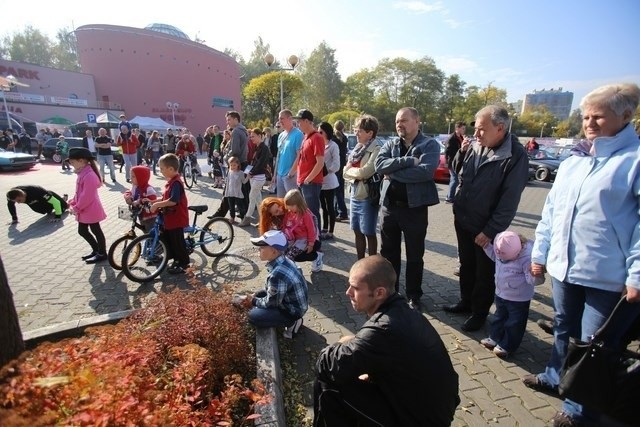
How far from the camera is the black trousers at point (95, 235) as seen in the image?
5133 millimetres

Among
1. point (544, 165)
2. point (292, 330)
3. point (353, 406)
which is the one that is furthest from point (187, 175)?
point (544, 165)

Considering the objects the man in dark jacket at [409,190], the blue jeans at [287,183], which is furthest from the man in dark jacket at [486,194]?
the blue jeans at [287,183]

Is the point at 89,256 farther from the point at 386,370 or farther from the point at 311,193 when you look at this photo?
the point at 386,370

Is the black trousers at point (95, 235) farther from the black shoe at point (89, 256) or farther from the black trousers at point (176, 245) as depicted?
the black trousers at point (176, 245)

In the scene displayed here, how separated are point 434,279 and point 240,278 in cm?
274

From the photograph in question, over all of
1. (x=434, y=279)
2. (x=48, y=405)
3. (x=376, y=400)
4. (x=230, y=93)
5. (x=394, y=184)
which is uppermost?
(x=230, y=93)

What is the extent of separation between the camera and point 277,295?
123 inches

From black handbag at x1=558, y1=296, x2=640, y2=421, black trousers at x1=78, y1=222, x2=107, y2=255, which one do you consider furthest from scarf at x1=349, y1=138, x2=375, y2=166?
black trousers at x1=78, y1=222, x2=107, y2=255

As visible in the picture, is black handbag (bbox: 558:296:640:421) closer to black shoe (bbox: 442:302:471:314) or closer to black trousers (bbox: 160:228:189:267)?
black shoe (bbox: 442:302:471:314)

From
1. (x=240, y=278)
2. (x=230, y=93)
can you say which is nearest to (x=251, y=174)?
(x=240, y=278)

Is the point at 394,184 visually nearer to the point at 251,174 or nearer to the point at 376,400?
the point at 376,400

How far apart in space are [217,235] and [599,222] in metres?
4.79

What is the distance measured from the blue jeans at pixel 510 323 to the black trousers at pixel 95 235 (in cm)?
542

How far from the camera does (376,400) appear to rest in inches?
72.7
